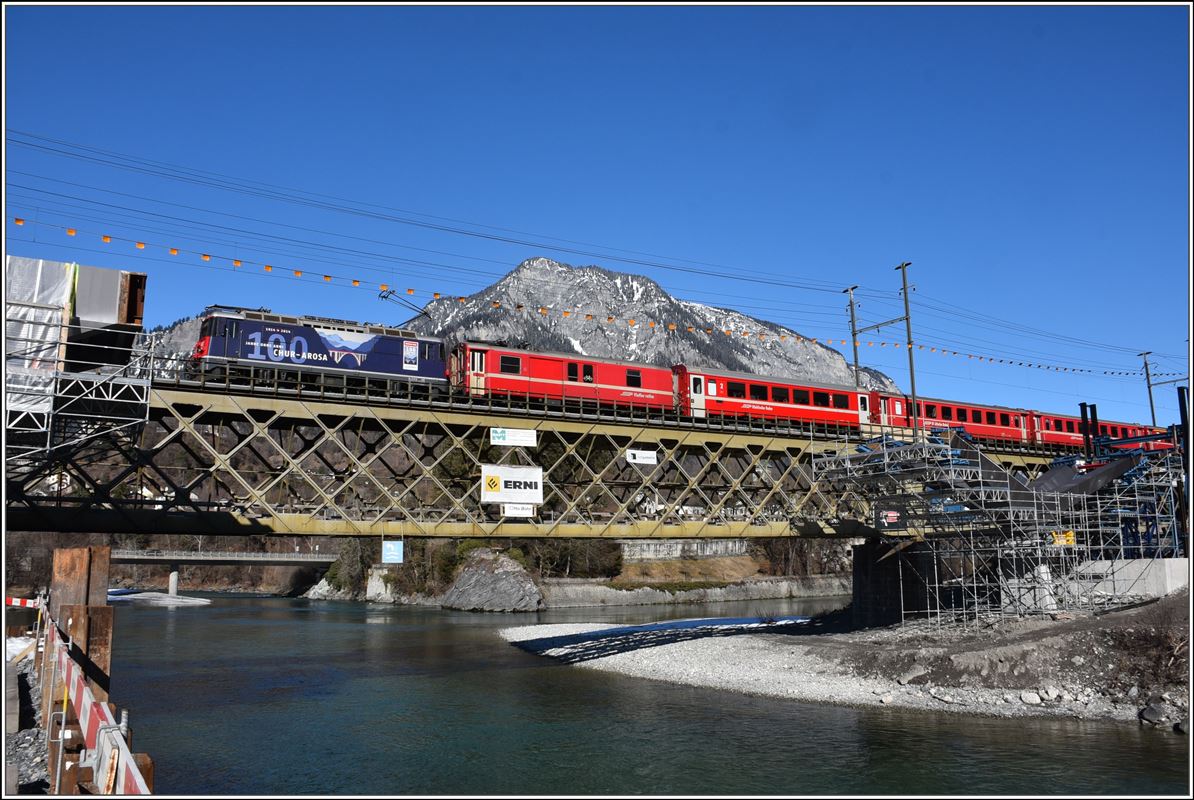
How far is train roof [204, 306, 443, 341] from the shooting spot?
3534 cm

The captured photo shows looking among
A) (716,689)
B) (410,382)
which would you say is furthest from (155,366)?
(716,689)

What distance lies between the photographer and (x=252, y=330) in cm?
3500

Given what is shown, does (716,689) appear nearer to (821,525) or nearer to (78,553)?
(821,525)

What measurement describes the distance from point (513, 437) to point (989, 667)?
19084 millimetres

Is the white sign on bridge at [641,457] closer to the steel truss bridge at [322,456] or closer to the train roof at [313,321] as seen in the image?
the steel truss bridge at [322,456]

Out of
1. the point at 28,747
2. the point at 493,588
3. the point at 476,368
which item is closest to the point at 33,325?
the point at 28,747

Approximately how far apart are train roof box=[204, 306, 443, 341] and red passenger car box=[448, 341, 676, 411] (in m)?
2.10

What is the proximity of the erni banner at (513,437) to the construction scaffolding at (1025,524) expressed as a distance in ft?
44.5

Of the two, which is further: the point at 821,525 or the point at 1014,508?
the point at 821,525

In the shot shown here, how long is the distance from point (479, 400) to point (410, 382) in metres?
4.74

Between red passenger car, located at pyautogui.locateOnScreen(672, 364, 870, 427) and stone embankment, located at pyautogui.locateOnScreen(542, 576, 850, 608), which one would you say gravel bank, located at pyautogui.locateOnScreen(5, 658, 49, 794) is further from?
stone embankment, located at pyautogui.locateOnScreen(542, 576, 850, 608)

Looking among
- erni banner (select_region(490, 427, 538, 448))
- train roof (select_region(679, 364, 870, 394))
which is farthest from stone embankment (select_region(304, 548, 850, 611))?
erni banner (select_region(490, 427, 538, 448))

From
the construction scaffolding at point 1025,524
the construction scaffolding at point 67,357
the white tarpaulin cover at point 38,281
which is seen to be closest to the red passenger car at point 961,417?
the construction scaffolding at point 1025,524

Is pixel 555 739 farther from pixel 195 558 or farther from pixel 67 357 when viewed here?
pixel 195 558
